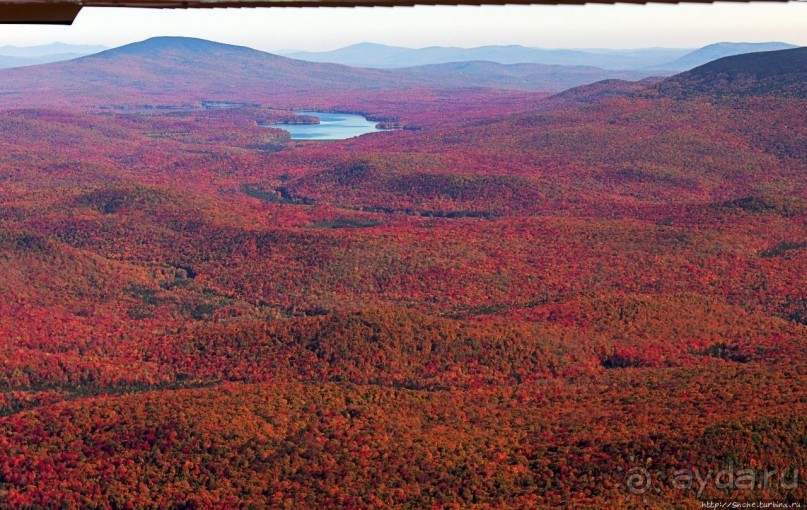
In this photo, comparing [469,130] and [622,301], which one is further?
[469,130]

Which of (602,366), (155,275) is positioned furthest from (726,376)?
(155,275)

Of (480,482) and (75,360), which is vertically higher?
(480,482)

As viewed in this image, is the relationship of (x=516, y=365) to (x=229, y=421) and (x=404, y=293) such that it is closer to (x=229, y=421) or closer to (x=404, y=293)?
(x=229, y=421)

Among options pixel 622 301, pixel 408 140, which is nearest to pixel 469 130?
pixel 408 140

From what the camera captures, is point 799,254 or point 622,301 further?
point 799,254

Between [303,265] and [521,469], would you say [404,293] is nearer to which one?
[303,265]

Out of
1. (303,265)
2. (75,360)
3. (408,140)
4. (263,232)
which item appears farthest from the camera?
(408,140)

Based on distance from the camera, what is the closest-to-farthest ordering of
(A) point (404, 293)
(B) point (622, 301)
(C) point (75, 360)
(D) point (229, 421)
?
1. (D) point (229, 421)
2. (C) point (75, 360)
3. (B) point (622, 301)
4. (A) point (404, 293)

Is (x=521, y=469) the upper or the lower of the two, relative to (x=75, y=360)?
upper

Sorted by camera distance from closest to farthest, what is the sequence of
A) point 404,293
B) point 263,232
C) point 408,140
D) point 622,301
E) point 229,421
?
point 229,421 → point 622,301 → point 404,293 → point 263,232 → point 408,140
